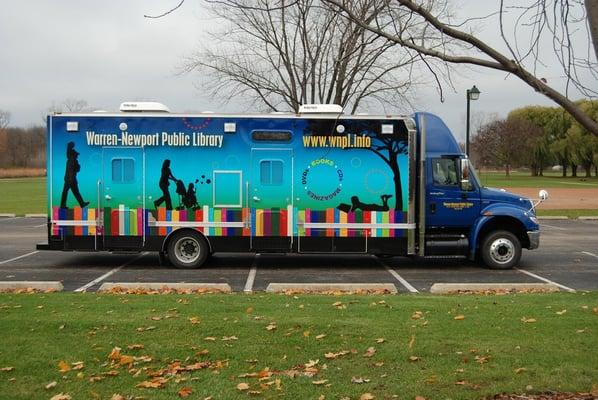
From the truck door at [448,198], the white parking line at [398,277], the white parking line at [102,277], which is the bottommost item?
the white parking line at [398,277]

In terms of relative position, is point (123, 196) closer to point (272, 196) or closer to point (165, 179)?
point (165, 179)

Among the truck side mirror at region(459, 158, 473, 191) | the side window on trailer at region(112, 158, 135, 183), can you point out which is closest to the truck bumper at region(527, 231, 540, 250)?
the truck side mirror at region(459, 158, 473, 191)

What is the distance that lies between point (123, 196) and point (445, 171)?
6244 mm

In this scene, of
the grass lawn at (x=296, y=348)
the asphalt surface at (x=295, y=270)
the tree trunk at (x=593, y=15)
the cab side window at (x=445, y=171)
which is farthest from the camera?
the cab side window at (x=445, y=171)

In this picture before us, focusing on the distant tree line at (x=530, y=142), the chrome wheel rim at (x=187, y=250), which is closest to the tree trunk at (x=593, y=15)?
the chrome wheel rim at (x=187, y=250)

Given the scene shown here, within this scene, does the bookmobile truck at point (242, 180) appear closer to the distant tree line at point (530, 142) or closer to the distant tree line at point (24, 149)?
the distant tree line at point (530, 142)

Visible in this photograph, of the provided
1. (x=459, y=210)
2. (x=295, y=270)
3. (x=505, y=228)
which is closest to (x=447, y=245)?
(x=459, y=210)

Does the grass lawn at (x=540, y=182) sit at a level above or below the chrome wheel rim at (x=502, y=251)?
above

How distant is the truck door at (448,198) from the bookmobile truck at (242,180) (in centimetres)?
28

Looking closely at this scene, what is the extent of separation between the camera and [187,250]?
42.1ft

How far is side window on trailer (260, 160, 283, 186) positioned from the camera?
489 inches

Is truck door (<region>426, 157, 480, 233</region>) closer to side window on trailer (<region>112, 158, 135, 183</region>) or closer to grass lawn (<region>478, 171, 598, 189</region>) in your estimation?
side window on trailer (<region>112, 158, 135, 183</region>)

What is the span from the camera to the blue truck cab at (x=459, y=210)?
41.6ft

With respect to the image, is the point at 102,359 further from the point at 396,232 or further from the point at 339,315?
the point at 396,232
